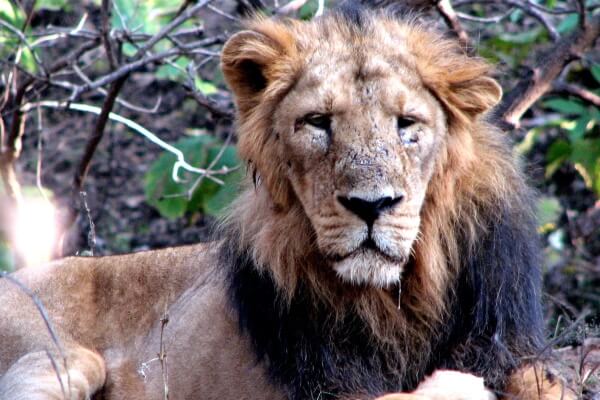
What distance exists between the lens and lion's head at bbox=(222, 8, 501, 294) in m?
3.41

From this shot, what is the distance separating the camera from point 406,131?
11.7ft

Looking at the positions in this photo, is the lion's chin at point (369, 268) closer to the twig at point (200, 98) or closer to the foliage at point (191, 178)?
the twig at point (200, 98)

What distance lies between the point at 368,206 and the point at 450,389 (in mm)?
703

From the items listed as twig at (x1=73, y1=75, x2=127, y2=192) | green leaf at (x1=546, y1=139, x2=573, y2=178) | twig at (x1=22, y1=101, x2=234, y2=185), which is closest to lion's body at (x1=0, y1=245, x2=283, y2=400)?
twig at (x1=22, y1=101, x2=234, y2=185)

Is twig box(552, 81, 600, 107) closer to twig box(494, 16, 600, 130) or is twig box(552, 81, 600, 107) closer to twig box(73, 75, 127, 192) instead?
twig box(494, 16, 600, 130)

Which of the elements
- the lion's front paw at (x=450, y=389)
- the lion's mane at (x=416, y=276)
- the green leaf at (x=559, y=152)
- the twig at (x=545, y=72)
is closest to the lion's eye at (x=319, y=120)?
the lion's mane at (x=416, y=276)

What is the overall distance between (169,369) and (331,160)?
160 cm

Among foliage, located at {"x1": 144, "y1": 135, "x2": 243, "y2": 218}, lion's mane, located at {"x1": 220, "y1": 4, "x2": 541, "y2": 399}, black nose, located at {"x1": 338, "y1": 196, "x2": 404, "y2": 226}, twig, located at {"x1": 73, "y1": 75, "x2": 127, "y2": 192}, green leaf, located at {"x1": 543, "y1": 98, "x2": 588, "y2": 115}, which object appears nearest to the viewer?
black nose, located at {"x1": 338, "y1": 196, "x2": 404, "y2": 226}

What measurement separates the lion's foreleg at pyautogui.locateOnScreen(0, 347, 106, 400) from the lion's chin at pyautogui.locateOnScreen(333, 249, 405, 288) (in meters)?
1.49

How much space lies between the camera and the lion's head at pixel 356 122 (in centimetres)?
341

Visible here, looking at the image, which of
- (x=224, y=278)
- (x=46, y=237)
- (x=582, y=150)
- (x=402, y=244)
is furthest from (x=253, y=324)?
(x=582, y=150)

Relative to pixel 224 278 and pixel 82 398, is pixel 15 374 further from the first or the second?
pixel 224 278

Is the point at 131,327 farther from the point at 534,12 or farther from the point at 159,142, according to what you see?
the point at 534,12

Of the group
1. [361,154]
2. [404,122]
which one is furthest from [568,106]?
[361,154]
